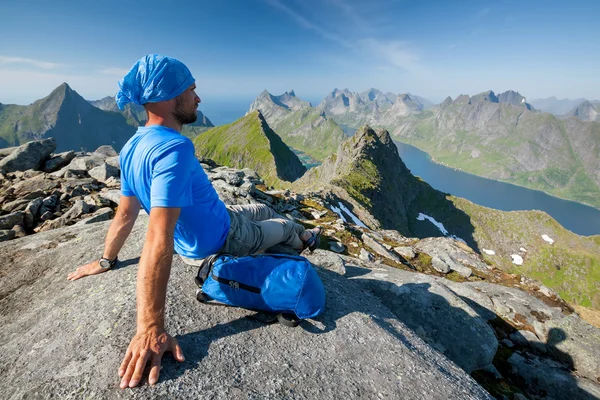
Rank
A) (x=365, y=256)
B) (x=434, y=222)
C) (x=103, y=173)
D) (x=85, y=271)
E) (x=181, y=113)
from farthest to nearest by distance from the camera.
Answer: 1. (x=434, y=222)
2. (x=103, y=173)
3. (x=365, y=256)
4. (x=85, y=271)
5. (x=181, y=113)

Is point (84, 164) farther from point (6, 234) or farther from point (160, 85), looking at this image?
point (160, 85)

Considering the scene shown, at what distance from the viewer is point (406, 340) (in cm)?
668

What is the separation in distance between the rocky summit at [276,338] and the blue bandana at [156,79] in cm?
417

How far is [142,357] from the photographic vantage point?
3.88 m

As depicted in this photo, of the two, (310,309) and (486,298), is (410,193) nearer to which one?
(486,298)

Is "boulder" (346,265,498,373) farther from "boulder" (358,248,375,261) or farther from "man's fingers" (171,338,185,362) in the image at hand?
"man's fingers" (171,338,185,362)

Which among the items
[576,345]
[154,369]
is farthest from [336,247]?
[154,369]

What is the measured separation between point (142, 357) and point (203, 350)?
115cm

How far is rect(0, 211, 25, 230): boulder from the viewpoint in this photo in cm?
1169

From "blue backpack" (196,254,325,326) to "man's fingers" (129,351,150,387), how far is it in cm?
186

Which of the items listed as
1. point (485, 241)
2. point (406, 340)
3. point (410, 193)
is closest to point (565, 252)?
point (485, 241)

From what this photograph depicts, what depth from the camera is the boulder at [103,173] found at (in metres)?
18.9

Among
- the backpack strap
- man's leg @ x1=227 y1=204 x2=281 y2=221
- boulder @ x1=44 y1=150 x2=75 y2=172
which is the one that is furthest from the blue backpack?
boulder @ x1=44 y1=150 x2=75 y2=172

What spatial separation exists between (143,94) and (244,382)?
5.17m
